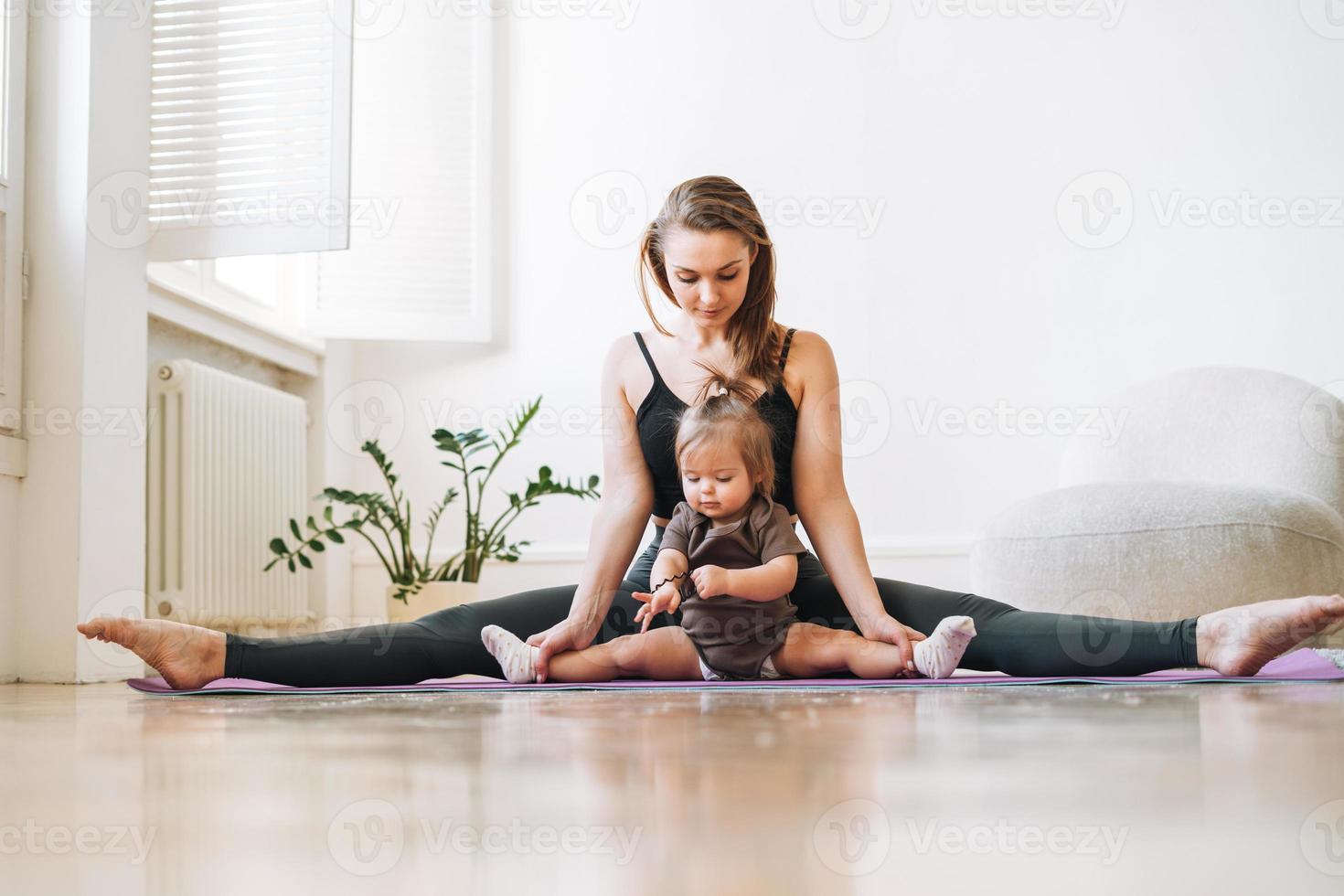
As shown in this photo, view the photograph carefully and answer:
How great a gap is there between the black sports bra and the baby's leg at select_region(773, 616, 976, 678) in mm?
237

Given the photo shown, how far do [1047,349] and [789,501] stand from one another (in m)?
2.29

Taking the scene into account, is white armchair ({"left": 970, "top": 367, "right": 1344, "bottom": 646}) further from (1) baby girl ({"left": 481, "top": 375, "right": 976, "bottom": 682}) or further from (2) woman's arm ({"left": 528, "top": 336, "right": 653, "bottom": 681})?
(2) woman's arm ({"left": 528, "top": 336, "right": 653, "bottom": 681})

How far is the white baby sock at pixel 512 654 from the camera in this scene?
1830mm

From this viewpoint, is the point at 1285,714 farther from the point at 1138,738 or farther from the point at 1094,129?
the point at 1094,129

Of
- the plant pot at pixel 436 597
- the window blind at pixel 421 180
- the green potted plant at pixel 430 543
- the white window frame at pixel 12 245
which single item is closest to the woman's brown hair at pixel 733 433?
the white window frame at pixel 12 245

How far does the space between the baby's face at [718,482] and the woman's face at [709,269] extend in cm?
27

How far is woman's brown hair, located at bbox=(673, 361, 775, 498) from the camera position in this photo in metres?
1.86

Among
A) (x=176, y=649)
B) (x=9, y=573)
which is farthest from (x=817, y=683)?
(x=9, y=573)

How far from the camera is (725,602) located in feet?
6.04

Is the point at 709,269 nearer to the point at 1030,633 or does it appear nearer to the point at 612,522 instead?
the point at 612,522

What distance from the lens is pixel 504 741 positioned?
977 millimetres

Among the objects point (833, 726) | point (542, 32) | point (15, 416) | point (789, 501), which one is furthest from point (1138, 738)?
point (542, 32)

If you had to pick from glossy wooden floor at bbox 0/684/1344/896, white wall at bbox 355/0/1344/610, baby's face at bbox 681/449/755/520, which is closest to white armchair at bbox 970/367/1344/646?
baby's face at bbox 681/449/755/520

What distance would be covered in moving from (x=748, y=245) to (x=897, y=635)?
66cm
